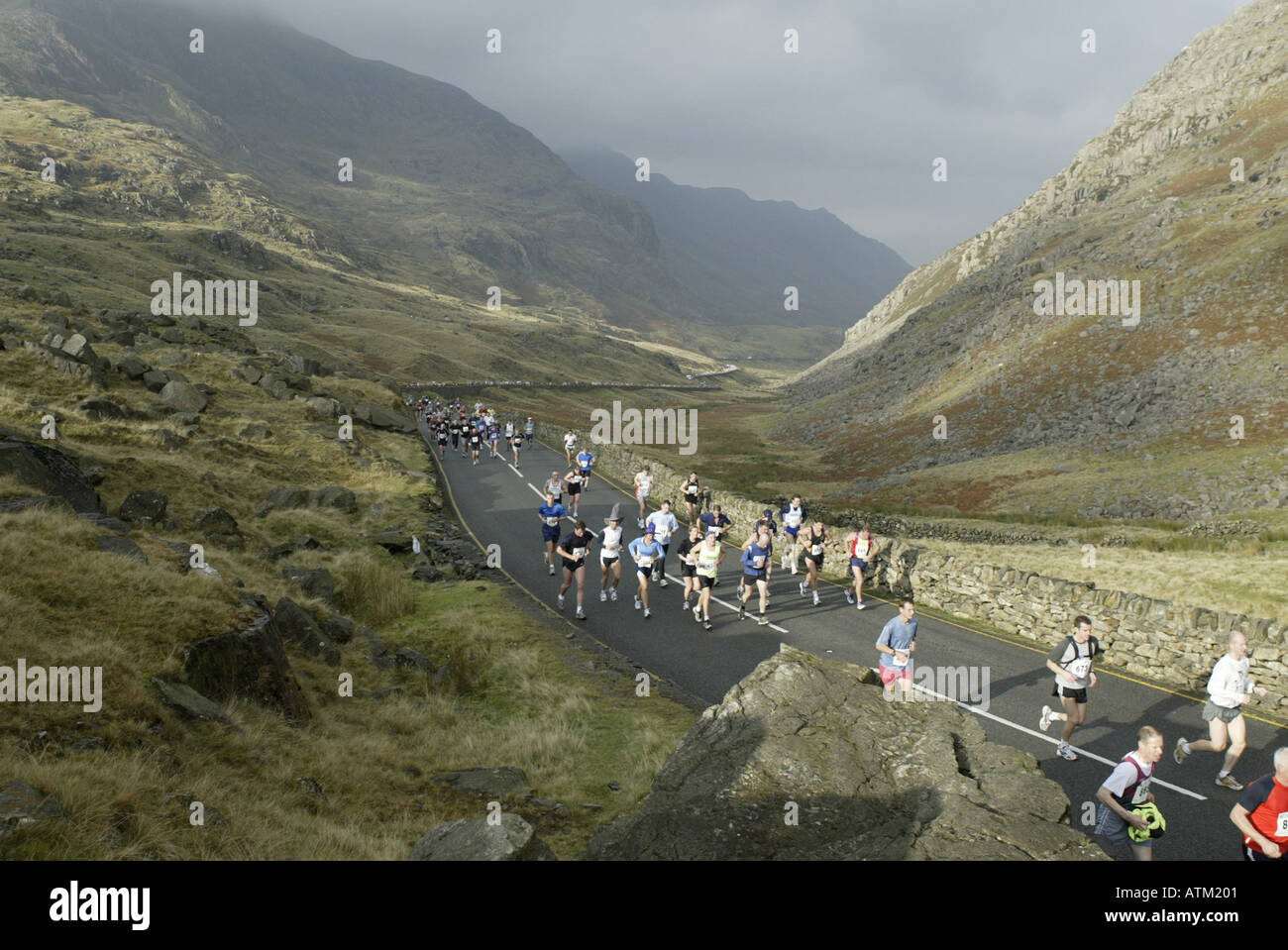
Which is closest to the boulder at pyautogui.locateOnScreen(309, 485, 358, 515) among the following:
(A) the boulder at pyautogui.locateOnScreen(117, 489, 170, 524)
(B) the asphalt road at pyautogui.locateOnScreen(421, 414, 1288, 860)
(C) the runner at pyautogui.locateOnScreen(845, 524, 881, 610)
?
(B) the asphalt road at pyautogui.locateOnScreen(421, 414, 1288, 860)

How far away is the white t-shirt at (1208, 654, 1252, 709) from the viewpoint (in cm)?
918

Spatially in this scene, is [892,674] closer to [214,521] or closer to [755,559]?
[755,559]

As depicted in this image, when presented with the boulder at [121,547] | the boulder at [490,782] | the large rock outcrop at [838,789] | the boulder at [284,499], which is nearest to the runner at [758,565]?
the large rock outcrop at [838,789]

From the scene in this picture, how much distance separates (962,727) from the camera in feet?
25.5

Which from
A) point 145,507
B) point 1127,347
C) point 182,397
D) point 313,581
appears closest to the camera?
point 313,581

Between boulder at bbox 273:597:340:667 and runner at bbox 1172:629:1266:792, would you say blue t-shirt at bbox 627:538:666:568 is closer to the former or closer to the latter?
boulder at bbox 273:597:340:667

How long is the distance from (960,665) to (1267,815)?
7699 mm

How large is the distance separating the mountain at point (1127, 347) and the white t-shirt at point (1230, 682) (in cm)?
3070

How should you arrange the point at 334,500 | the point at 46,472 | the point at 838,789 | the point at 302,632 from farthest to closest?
the point at 334,500, the point at 46,472, the point at 302,632, the point at 838,789

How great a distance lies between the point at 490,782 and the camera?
8.95 meters

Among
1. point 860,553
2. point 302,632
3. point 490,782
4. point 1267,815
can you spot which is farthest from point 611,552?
point 1267,815

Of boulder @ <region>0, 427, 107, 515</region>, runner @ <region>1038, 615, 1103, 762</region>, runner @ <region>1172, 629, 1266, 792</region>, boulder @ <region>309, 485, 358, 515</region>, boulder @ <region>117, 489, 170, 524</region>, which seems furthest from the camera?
boulder @ <region>309, 485, 358, 515</region>

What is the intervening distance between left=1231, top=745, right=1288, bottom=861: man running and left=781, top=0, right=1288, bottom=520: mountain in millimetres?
34508
